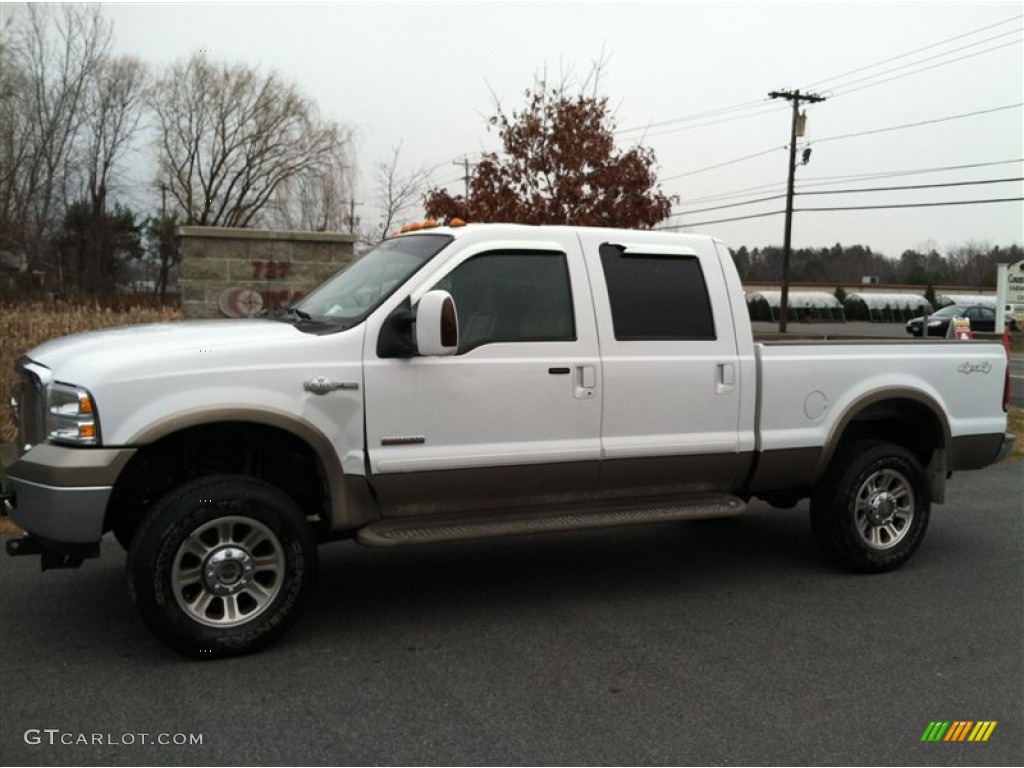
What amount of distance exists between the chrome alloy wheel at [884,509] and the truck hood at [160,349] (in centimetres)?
356

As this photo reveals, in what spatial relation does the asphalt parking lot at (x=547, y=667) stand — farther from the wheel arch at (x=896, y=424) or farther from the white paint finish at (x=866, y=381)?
the white paint finish at (x=866, y=381)

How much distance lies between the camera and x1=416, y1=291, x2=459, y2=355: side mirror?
4.27 m

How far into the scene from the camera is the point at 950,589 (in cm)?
548

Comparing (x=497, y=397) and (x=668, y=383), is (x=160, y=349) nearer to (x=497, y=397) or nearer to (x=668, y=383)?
(x=497, y=397)

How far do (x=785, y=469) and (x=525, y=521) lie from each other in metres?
1.72

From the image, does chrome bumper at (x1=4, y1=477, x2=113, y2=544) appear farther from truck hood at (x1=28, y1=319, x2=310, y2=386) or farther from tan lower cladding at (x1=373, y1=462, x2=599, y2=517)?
tan lower cladding at (x1=373, y1=462, x2=599, y2=517)

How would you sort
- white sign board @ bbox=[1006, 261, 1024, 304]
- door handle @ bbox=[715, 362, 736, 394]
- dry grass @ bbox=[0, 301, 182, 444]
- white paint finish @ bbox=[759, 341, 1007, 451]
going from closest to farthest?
door handle @ bbox=[715, 362, 736, 394], white paint finish @ bbox=[759, 341, 1007, 451], dry grass @ bbox=[0, 301, 182, 444], white sign board @ bbox=[1006, 261, 1024, 304]

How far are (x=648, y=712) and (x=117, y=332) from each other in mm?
3035

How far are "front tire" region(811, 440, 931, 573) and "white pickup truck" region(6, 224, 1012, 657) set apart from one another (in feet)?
0.05

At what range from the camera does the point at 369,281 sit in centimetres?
494

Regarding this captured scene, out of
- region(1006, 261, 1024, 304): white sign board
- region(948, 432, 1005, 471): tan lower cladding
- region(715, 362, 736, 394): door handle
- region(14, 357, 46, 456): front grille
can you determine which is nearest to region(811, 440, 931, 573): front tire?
region(948, 432, 1005, 471): tan lower cladding

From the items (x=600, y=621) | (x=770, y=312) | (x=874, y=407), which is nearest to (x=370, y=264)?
(x=600, y=621)

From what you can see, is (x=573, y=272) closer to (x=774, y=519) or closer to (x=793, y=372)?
(x=793, y=372)

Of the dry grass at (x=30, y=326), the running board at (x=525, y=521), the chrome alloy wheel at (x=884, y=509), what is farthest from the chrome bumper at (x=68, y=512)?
the dry grass at (x=30, y=326)
